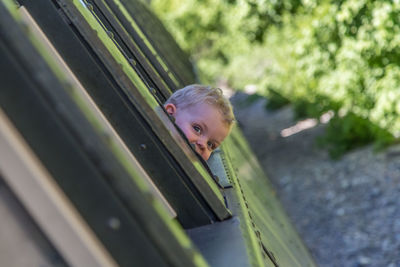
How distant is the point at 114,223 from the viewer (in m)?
1.07

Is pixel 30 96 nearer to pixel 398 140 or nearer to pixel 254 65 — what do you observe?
pixel 398 140

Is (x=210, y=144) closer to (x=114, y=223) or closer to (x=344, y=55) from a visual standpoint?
(x=114, y=223)

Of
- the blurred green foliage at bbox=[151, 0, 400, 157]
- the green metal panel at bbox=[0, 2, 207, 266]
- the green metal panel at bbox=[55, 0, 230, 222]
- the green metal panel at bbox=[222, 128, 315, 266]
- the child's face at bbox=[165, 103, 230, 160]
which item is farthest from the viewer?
the blurred green foliage at bbox=[151, 0, 400, 157]

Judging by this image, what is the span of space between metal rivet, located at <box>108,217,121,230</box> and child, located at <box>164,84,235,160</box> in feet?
4.97

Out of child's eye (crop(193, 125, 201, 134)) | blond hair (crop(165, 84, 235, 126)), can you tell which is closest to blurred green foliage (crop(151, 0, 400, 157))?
blond hair (crop(165, 84, 235, 126))

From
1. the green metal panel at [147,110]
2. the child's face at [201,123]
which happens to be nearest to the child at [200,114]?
the child's face at [201,123]

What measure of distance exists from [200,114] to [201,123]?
0.04 meters

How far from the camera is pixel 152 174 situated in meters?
1.79

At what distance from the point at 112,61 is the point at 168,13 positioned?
17.5 metres

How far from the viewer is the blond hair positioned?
262 centimetres

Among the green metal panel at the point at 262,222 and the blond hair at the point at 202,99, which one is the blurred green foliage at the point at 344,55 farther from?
the blond hair at the point at 202,99

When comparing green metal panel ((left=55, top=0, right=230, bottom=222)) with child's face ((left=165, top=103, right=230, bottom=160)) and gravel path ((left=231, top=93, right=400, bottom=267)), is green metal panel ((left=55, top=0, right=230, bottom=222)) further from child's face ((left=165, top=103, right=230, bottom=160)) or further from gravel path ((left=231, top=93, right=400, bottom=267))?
gravel path ((left=231, top=93, right=400, bottom=267))

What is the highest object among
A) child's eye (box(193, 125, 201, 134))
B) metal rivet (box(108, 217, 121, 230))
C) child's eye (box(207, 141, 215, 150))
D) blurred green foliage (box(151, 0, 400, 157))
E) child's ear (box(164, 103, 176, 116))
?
child's ear (box(164, 103, 176, 116))

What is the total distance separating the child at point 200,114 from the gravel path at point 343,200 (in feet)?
11.2
